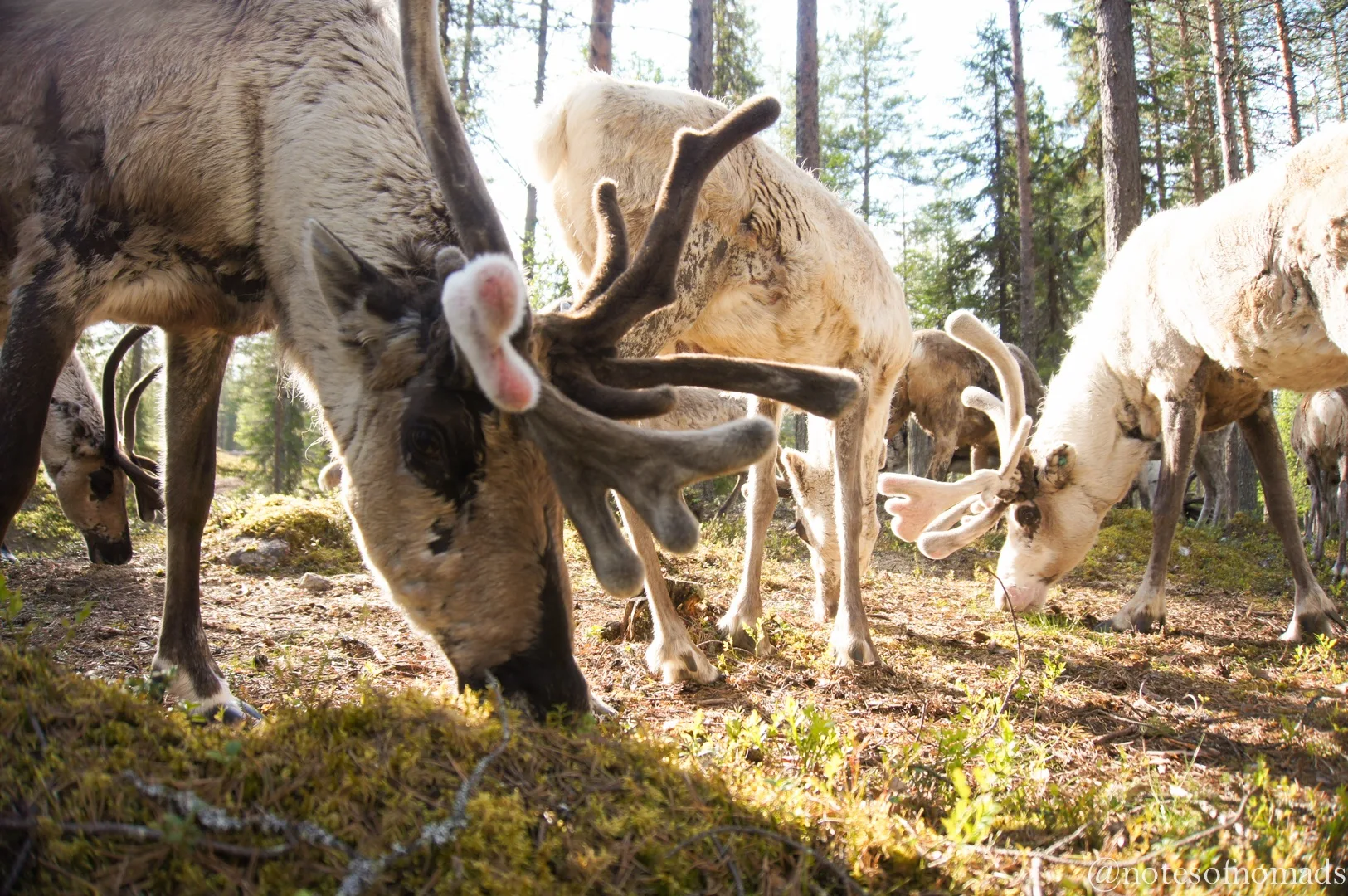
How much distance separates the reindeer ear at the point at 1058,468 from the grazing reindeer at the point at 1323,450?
594 centimetres

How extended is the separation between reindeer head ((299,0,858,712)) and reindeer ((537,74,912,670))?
140cm

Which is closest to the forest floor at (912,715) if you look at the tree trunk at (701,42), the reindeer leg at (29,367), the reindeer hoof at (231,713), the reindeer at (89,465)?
the reindeer hoof at (231,713)

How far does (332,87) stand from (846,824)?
10.0 feet

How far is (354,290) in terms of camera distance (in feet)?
8.32

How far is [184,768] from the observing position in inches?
67.5

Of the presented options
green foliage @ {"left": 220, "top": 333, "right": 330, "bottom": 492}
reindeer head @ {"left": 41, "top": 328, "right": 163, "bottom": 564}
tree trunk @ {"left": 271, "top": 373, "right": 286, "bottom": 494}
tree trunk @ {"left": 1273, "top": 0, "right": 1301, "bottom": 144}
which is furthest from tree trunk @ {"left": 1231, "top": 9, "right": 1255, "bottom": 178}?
tree trunk @ {"left": 271, "top": 373, "right": 286, "bottom": 494}

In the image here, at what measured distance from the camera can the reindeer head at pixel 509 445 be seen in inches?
85.0

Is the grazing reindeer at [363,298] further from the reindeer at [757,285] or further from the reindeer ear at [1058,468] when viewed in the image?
the reindeer ear at [1058,468]

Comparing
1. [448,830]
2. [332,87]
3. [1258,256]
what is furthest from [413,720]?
[1258,256]

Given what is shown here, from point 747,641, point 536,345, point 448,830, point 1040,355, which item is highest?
point 1040,355

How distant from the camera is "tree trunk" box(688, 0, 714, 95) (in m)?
12.0

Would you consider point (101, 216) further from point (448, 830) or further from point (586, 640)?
point (586, 640)

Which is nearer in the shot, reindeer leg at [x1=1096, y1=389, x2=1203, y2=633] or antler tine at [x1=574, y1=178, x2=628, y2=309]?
antler tine at [x1=574, y1=178, x2=628, y2=309]

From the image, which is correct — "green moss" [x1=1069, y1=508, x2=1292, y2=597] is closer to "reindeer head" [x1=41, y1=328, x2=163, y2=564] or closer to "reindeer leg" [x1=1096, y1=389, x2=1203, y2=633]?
"reindeer leg" [x1=1096, y1=389, x2=1203, y2=633]
